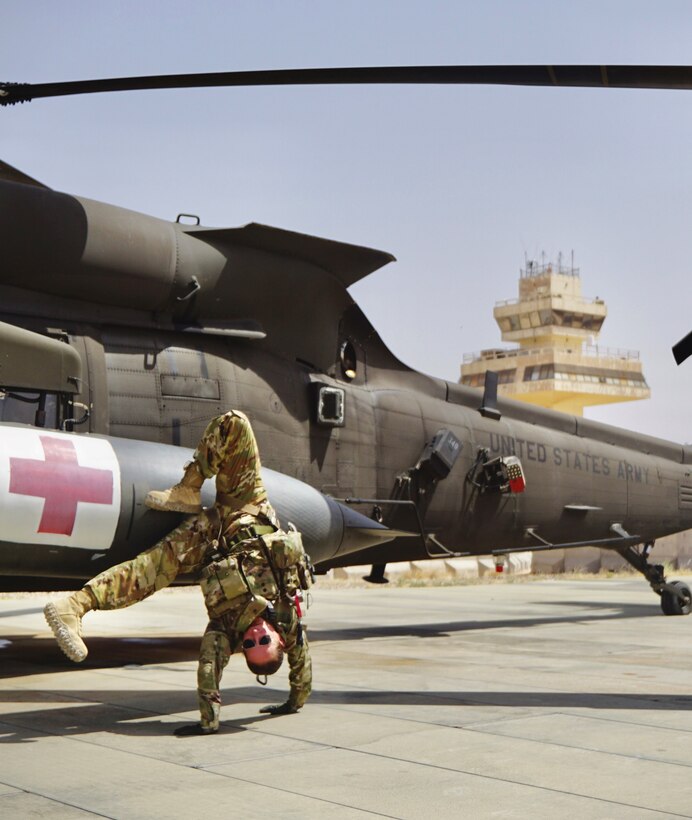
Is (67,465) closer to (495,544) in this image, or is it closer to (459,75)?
(459,75)

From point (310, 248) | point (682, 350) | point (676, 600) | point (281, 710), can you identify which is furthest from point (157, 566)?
point (676, 600)

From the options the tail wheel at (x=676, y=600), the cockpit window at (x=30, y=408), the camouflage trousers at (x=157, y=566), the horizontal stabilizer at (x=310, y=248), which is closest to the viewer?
the camouflage trousers at (x=157, y=566)

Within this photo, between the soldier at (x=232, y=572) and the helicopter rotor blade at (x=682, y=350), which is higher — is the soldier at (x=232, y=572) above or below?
below

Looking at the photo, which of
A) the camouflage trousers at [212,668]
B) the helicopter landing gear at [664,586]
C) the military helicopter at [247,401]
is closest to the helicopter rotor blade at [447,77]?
the military helicopter at [247,401]

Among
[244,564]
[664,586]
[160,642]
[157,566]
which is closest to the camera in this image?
[244,564]

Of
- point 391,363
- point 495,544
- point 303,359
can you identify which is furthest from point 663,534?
point 303,359

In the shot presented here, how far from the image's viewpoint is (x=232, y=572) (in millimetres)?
6098

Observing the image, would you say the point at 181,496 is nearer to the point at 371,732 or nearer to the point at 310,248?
the point at 371,732

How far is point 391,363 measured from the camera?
11.0 meters

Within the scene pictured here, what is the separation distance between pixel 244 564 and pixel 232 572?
0.27 feet

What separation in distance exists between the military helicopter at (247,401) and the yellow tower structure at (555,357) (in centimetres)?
5958

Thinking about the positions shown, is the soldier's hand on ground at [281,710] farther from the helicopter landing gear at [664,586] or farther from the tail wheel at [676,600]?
the tail wheel at [676,600]

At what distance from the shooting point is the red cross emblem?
654 centimetres

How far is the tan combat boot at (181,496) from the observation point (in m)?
6.51
